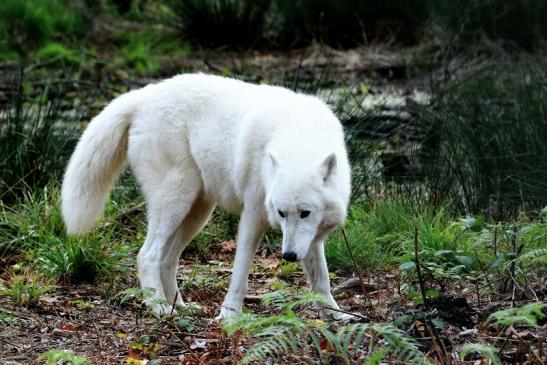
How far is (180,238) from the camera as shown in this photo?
232 inches

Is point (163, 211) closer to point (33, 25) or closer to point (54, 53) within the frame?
point (54, 53)

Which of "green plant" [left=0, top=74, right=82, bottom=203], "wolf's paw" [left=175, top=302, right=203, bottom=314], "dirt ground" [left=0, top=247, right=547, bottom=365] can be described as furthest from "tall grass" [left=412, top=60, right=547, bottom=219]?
"green plant" [left=0, top=74, right=82, bottom=203]

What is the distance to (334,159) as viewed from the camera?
477 centimetres

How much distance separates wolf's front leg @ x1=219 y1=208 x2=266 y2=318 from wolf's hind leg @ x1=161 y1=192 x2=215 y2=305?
57 centimetres

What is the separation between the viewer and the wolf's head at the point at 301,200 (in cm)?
471

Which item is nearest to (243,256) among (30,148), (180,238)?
(180,238)

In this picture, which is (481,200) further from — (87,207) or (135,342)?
(135,342)

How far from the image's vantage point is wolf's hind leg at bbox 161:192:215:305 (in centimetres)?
579

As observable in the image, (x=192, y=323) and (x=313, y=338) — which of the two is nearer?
(x=313, y=338)

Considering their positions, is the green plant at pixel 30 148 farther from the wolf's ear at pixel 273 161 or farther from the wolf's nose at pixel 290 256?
the wolf's nose at pixel 290 256

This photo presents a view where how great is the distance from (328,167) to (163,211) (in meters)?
1.33

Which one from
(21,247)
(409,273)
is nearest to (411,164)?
(409,273)

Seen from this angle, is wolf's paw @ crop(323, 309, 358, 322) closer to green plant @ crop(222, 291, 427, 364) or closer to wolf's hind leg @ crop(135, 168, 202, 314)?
green plant @ crop(222, 291, 427, 364)

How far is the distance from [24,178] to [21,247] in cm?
97
